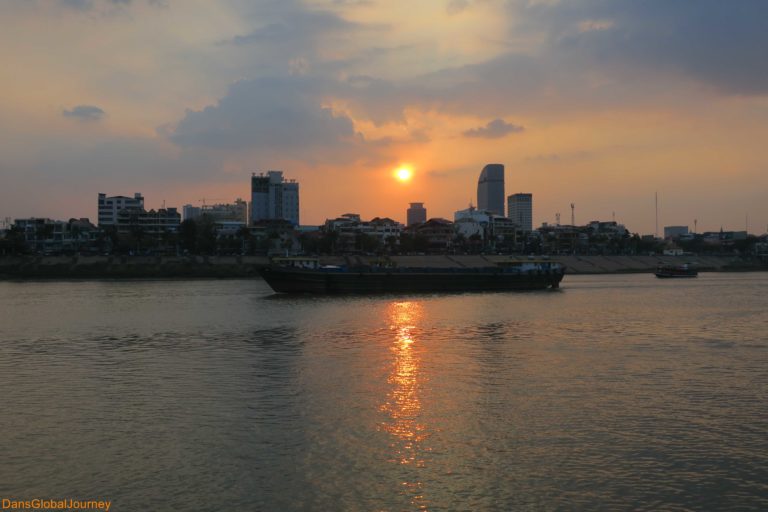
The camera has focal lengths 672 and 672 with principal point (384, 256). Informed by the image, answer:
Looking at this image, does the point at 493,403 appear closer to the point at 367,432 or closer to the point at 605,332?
the point at 367,432

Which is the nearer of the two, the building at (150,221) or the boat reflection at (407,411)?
the boat reflection at (407,411)

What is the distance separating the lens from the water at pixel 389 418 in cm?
1504

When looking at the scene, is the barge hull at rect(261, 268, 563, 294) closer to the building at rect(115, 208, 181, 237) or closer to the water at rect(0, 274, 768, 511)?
the water at rect(0, 274, 768, 511)

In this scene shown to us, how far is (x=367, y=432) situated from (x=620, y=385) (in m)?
11.2

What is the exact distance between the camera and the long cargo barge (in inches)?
3105

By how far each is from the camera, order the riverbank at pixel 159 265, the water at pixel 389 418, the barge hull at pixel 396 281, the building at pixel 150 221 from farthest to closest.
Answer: the building at pixel 150 221
the riverbank at pixel 159 265
the barge hull at pixel 396 281
the water at pixel 389 418

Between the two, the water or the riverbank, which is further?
the riverbank

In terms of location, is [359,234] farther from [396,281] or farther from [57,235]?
[396,281]

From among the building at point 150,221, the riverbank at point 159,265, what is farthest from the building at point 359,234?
the building at point 150,221

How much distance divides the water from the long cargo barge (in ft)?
114

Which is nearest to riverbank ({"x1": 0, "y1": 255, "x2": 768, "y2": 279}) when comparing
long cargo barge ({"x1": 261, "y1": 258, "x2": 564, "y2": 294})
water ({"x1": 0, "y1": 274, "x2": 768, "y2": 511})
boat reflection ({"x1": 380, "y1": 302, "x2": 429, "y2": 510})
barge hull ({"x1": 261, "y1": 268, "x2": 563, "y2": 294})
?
long cargo barge ({"x1": 261, "y1": 258, "x2": 564, "y2": 294})

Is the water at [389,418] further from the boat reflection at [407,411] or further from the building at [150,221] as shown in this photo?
the building at [150,221]

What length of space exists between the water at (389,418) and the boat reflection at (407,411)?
0.30 feet

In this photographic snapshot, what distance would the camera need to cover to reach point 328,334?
41.7 metres
